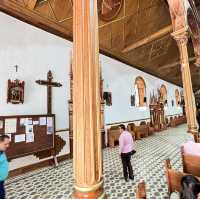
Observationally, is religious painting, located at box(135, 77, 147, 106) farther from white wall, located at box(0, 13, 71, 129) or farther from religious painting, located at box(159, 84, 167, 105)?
white wall, located at box(0, 13, 71, 129)

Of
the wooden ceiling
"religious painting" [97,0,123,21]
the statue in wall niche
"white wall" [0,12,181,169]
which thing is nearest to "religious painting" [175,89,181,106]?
the wooden ceiling

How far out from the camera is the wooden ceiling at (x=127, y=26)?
21.1ft

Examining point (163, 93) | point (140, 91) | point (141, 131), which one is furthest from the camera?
point (163, 93)

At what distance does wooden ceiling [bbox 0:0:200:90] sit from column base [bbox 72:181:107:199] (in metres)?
6.04

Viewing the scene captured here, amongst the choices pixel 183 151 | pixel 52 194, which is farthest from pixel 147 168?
pixel 52 194

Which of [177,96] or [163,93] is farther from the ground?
[177,96]

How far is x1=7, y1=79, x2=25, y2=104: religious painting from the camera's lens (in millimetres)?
6066

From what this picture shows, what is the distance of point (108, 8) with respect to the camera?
25.6ft

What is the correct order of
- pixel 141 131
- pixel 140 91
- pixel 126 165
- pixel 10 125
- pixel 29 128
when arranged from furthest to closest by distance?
pixel 140 91
pixel 141 131
pixel 29 128
pixel 10 125
pixel 126 165

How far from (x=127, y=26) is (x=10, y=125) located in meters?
6.72

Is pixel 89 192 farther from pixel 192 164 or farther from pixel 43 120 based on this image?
pixel 43 120

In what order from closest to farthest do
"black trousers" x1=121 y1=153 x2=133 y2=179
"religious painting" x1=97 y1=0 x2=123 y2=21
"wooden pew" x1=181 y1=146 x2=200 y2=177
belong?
"wooden pew" x1=181 y1=146 x2=200 y2=177, "black trousers" x1=121 y1=153 x2=133 y2=179, "religious painting" x1=97 y1=0 x2=123 y2=21

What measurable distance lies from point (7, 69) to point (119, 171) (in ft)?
15.2

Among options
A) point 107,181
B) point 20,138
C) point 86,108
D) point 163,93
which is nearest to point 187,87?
point 107,181
